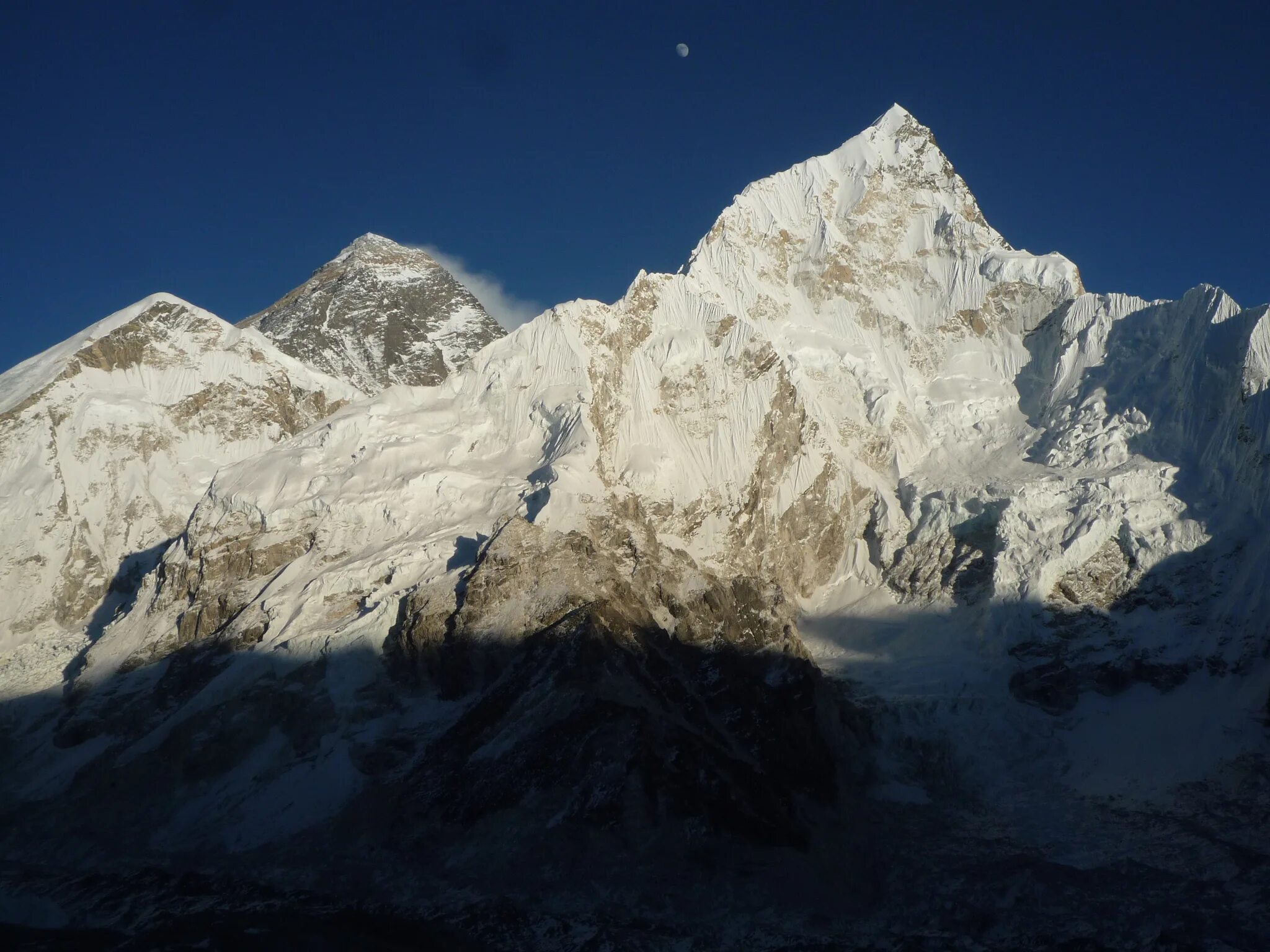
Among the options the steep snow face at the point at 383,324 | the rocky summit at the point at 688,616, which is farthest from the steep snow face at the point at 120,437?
the steep snow face at the point at 383,324

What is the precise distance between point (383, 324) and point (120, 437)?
37381 mm

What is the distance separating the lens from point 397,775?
233 feet

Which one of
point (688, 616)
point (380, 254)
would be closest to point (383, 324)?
point (380, 254)

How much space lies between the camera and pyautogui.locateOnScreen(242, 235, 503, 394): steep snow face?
13100 centimetres

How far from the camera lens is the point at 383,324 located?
448 feet

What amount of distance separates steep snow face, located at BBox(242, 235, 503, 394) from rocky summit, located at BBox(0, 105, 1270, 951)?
14.8 m

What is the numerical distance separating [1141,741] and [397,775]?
1707 inches

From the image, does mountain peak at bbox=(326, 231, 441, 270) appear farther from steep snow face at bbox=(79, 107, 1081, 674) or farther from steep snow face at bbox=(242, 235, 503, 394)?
steep snow face at bbox=(79, 107, 1081, 674)

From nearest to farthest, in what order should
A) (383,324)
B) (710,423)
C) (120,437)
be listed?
(710,423) < (120,437) < (383,324)

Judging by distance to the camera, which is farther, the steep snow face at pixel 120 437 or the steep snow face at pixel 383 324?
the steep snow face at pixel 383 324

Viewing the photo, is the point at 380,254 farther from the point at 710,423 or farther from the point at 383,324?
the point at 710,423

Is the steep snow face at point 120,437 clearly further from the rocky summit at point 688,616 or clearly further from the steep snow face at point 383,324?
the steep snow face at point 383,324

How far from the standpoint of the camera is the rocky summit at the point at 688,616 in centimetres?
6356

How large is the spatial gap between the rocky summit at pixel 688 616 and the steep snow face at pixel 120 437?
0.34 meters
